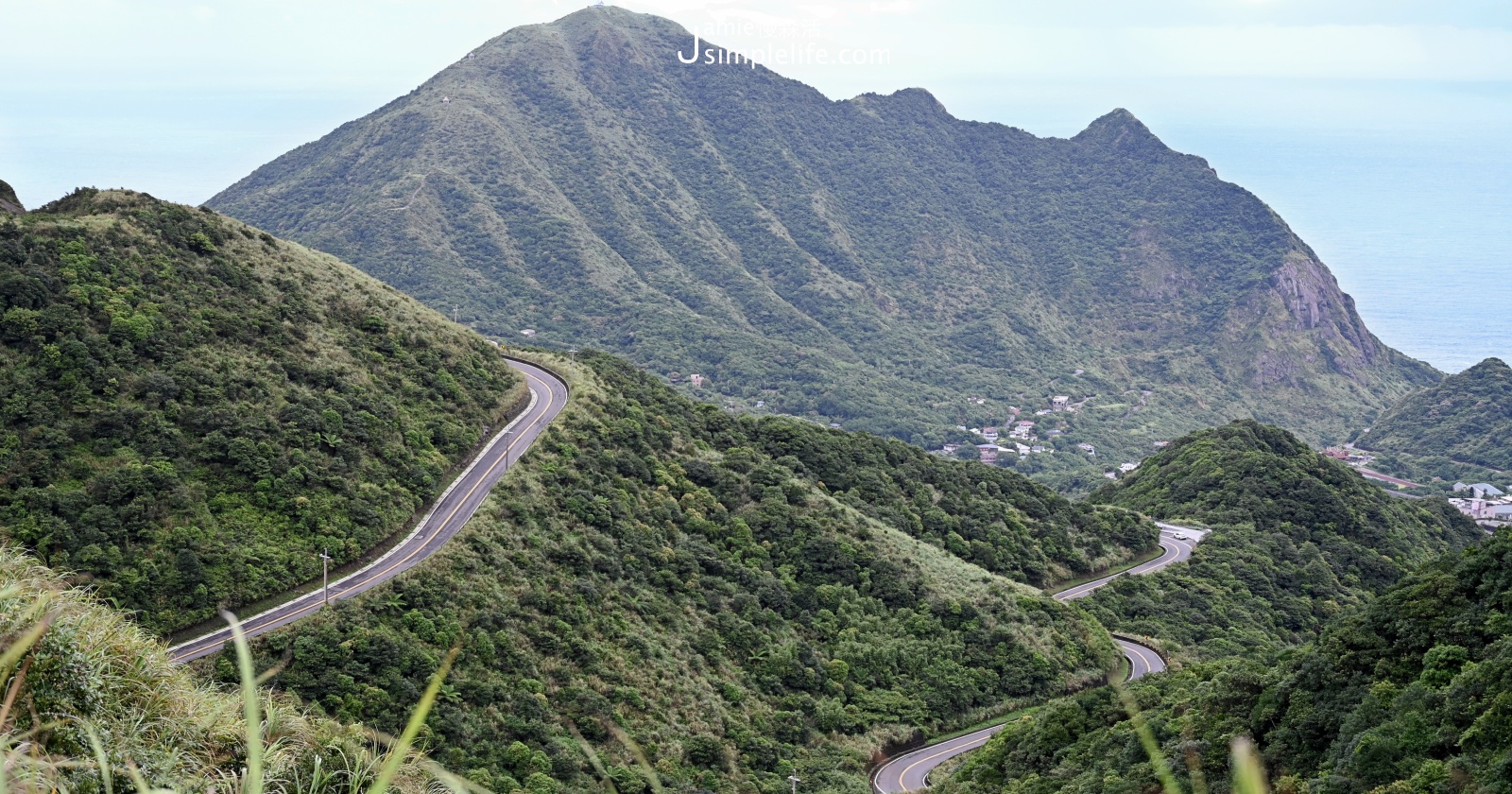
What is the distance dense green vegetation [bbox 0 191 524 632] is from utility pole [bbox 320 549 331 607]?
34cm

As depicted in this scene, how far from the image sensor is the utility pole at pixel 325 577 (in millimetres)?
34719

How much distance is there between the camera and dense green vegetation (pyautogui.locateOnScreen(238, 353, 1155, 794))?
34375 millimetres

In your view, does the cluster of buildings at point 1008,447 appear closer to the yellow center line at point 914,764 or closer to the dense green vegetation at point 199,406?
the yellow center line at point 914,764

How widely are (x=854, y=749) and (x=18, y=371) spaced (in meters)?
31.5

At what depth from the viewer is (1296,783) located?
73.2 ft

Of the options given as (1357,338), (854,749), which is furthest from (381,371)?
(1357,338)

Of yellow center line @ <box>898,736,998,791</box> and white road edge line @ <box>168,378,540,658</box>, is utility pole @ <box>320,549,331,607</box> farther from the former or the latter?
yellow center line @ <box>898,736,998,791</box>

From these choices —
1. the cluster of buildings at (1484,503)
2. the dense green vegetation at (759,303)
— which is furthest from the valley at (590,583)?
the dense green vegetation at (759,303)

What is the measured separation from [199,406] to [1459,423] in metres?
144

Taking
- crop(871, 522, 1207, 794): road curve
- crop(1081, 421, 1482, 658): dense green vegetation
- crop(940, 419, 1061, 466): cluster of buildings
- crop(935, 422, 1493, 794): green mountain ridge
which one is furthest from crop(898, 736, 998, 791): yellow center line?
crop(940, 419, 1061, 466): cluster of buildings

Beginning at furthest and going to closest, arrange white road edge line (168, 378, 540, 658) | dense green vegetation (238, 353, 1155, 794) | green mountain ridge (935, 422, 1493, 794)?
dense green vegetation (238, 353, 1155, 794) → white road edge line (168, 378, 540, 658) → green mountain ridge (935, 422, 1493, 794)

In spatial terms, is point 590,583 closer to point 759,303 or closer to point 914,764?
point 914,764

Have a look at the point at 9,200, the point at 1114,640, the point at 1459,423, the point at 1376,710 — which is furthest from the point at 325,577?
the point at 1459,423

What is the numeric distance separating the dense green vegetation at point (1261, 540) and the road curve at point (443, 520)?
30.1 meters
